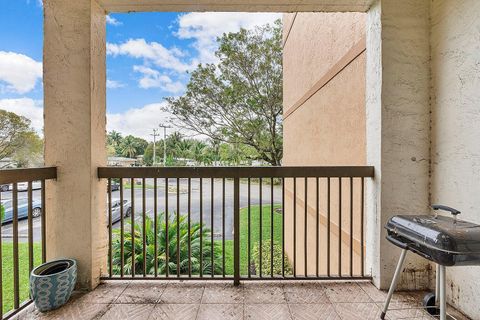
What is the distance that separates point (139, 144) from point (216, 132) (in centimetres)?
1857

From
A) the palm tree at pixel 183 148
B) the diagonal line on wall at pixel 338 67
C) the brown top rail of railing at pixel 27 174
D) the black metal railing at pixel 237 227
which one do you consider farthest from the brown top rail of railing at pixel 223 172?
the palm tree at pixel 183 148

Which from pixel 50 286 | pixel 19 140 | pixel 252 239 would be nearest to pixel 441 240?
pixel 50 286

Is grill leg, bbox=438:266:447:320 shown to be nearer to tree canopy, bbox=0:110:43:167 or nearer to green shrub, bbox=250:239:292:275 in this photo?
tree canopy, bbox=0:110:43:167

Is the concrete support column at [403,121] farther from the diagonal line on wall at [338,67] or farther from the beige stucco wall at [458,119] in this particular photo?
the diagonal line on wall at [338,67]

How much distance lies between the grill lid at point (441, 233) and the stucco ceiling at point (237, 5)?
1.90 m

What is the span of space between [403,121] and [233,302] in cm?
206

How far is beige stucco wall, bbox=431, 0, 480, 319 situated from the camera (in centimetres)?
168

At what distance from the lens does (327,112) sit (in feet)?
12.4

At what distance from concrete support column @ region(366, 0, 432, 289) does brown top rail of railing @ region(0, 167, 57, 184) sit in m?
2.79

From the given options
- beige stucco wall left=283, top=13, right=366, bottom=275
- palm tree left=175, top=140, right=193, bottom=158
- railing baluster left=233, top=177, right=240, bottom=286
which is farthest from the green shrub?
palm tree left=175, top=140, right=193, bottom=158

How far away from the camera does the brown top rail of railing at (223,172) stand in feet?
7.12

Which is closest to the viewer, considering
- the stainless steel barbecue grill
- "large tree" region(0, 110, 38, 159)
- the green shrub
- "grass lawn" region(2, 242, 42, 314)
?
the stainless steel barbecue grill

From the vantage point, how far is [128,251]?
411 cm

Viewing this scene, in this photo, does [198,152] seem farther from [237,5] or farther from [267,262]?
[237,5]
